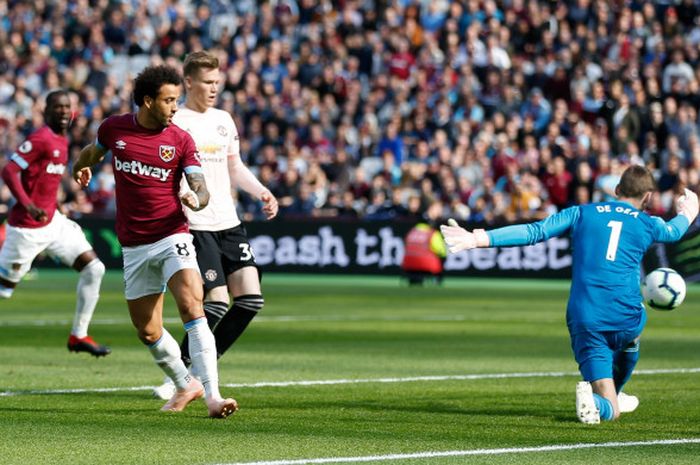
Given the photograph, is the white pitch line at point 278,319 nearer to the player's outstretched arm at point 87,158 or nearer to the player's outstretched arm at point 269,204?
the player's outstretched arm at point 269,204

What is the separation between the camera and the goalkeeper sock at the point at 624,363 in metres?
10.3

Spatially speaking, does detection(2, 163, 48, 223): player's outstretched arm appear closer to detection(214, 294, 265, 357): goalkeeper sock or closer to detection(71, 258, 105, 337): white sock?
detection(71, 258, 105, 337): white sock

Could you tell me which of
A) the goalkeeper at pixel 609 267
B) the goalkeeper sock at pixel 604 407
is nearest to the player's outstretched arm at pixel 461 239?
the goalkeeper at pixel 609 267

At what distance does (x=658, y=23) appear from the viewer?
103 ft

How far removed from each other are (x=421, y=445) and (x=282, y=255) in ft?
73.9

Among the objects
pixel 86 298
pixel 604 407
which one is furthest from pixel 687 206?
pixel 86 298

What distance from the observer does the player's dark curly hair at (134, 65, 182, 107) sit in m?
9.84

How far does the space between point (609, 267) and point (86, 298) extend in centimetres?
586

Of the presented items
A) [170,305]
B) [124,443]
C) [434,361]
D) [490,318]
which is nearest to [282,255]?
[170,305]

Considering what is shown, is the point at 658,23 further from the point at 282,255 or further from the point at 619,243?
the point at 619,243

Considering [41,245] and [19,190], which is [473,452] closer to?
[19,190]

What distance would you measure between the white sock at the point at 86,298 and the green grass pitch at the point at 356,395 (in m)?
0.35

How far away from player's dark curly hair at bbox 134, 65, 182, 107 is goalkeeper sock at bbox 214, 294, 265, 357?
186 centimetres

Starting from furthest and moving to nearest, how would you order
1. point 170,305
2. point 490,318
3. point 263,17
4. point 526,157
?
point 263,17 < point 526,157 < point 170,305 < point 490,318
